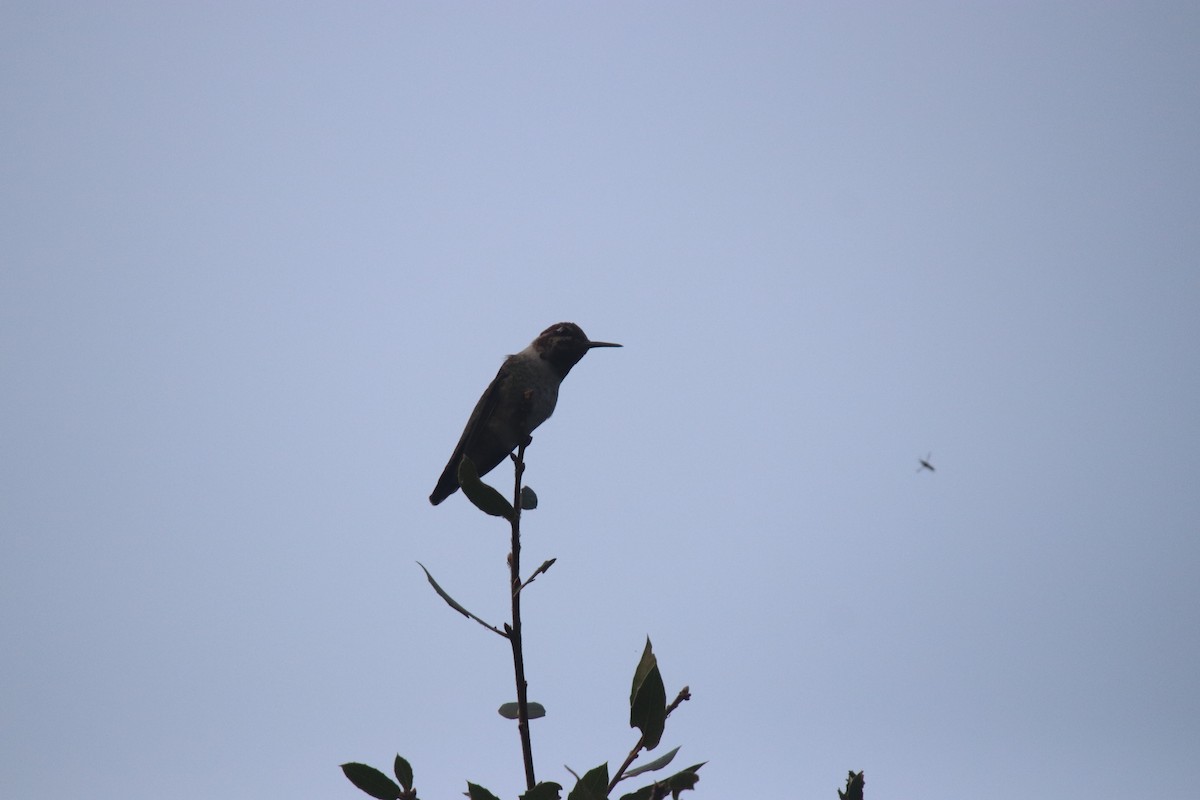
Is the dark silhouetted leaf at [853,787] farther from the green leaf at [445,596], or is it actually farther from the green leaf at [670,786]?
the green leaf at [445,596]

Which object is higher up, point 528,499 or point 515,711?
point 528,499

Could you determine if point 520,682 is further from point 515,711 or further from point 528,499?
point 528,499

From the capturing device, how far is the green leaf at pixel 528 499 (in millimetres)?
3885

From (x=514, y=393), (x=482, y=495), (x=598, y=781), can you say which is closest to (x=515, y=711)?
(x=598, y=781)

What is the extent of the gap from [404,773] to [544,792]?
61 cm

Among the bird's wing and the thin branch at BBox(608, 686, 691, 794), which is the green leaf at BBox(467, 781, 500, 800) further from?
the bird's wing

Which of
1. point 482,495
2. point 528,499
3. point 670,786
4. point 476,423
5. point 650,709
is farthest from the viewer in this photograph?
point 476,423

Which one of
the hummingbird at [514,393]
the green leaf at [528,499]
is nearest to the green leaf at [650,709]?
the green leaf at [528,499]

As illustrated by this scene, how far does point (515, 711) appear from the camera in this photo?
3.08m

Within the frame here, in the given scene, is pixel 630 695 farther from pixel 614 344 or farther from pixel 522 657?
pixel 614 344


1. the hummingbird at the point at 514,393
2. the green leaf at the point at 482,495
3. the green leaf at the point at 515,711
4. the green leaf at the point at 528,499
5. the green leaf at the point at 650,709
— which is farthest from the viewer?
the hummingbird at the point at 514,393

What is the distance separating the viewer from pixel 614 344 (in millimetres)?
6352

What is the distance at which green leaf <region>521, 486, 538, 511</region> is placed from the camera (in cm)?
388

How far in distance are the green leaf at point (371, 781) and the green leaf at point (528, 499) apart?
132cm
